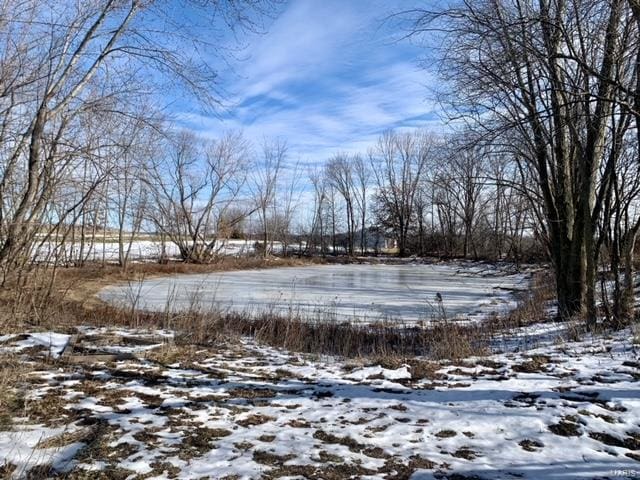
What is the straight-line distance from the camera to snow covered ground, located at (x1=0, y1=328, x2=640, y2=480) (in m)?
2.63

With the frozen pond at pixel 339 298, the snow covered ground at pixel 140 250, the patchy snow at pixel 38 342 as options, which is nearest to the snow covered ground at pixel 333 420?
the patchy snow at pixel 38 342

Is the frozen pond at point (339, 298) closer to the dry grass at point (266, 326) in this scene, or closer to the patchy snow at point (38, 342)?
the dry grass at point (266, 326)

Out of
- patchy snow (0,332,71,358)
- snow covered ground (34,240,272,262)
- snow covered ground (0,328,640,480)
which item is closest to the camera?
snow covered ground (0,328,640,480)

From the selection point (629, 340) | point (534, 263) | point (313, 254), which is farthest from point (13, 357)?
point (313, 254)

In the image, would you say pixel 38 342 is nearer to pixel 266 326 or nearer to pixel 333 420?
pixel 266 326

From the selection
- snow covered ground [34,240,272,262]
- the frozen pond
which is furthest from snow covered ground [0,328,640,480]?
snow covered ground [34,240,272,262]

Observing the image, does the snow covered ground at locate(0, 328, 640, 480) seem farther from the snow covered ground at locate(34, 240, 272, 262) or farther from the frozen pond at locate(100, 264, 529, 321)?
the snow covered ground at locate(34, 240, 272, 262)

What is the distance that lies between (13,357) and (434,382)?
429 cm

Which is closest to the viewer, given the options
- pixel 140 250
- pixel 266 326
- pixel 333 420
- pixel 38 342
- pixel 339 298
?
pixel 333 420

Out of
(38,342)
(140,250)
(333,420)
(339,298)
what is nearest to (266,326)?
(38,342)

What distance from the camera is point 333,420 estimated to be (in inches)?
133

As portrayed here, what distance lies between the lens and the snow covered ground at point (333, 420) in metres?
2.63

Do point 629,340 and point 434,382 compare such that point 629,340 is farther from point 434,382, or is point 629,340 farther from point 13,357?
point 13,357

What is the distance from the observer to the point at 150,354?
520 centimetres
